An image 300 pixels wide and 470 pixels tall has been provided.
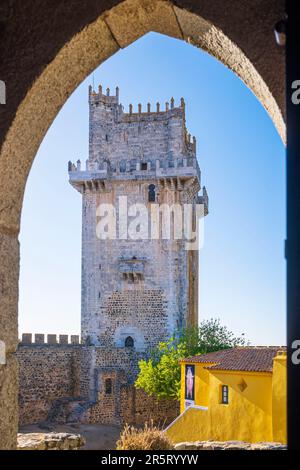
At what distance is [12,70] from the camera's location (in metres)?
2.06

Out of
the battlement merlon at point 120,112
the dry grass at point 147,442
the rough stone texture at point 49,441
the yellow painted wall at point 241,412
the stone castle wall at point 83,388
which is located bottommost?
the stone castle wall at point 83,388

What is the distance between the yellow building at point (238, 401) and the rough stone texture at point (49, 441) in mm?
7651

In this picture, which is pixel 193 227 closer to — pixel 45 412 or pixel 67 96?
pixel 45 412

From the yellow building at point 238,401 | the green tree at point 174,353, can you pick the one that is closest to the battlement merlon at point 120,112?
the green tree at point 174,353

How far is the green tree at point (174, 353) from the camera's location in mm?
22109

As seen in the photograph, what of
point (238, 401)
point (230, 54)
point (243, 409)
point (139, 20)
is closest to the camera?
point (230, 54)

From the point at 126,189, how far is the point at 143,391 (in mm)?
9529

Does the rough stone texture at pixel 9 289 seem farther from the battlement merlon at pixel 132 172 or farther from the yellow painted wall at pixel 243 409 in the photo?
the battlement merlon at pixel 132 172

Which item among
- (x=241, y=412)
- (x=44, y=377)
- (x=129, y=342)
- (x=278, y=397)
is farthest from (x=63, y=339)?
(x=278, y=397)

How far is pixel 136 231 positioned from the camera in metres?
25.9

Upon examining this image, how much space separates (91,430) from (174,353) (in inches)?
184

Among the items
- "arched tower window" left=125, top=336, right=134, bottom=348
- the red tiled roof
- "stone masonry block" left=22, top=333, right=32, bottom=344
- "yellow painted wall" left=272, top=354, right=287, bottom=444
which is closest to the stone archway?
"yellow painted wall" left=272, top=354, right=287, bottom=444

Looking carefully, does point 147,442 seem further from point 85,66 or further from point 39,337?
point 39,337
